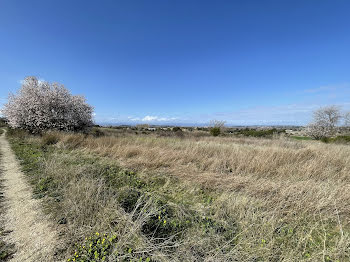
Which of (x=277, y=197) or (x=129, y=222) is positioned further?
(x=277, y=197)

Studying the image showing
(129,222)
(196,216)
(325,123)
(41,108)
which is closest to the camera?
(129,222)

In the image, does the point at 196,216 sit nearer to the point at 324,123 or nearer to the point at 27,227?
the point at 27,227

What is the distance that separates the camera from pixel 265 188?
400 cm

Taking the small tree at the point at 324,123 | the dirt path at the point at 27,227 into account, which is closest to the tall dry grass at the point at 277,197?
the dirt path at the point at 27,227

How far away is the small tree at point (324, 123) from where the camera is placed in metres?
31.0

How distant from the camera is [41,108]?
1642 cm

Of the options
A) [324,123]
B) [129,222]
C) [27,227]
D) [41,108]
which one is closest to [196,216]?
[129,222]

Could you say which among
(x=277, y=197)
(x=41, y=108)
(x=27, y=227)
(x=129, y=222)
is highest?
(x=41, y=108)

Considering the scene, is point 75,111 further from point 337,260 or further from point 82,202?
point 337,260

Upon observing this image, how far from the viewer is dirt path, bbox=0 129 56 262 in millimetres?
2133

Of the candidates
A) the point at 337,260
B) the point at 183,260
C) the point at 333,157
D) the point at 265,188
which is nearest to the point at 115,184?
the point at 183,260

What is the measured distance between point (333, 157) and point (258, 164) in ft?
13.0

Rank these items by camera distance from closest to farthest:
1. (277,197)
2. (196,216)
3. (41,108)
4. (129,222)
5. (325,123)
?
1. (129,222)
2. (196,216)
3. (277,197)
4. (41,108)
5. (325,123)

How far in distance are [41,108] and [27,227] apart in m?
19.1
